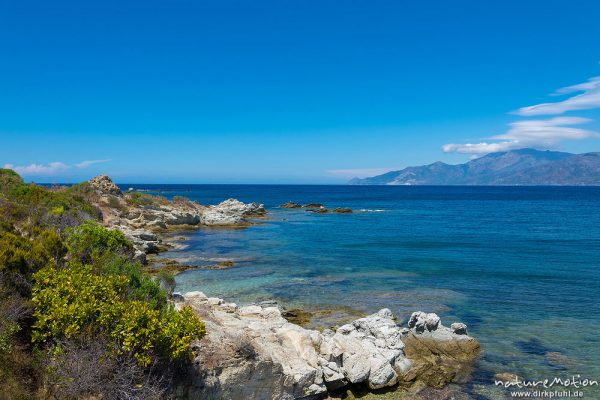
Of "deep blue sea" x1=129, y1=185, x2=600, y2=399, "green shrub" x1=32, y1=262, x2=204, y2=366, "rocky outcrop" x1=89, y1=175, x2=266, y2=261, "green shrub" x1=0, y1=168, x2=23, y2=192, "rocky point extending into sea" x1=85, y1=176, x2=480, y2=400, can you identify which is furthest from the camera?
"rocky outcrop" x1=89, y1=175, x2=266, y2=261

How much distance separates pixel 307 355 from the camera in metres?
15.5

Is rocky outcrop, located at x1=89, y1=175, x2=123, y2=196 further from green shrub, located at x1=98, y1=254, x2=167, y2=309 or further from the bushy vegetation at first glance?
the bushy vegetation

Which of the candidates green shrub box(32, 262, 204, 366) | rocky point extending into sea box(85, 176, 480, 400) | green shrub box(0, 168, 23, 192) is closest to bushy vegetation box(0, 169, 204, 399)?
green shrub box(32, 262, 204, 366)

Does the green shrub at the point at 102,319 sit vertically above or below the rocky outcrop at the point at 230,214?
above

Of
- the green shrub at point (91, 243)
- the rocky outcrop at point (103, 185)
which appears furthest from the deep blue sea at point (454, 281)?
the rocky outcrop at point (103, 185)

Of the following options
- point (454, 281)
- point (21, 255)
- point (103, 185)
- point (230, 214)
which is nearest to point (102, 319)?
point (21, 255)

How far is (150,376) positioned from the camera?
10.9 meters

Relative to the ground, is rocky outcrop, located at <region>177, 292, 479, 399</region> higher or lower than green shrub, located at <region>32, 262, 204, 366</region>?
lower

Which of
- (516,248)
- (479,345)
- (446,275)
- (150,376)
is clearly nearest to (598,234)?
(516,248)

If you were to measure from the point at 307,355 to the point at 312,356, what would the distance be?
0.18 meters

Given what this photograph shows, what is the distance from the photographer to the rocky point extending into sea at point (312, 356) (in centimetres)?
1290

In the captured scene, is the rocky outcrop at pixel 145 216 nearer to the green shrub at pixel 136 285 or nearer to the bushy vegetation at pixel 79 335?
the green shrub at pixel 136 285

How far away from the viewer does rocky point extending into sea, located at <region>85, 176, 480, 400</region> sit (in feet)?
42.3

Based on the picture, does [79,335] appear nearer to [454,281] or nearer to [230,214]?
[454,281]
